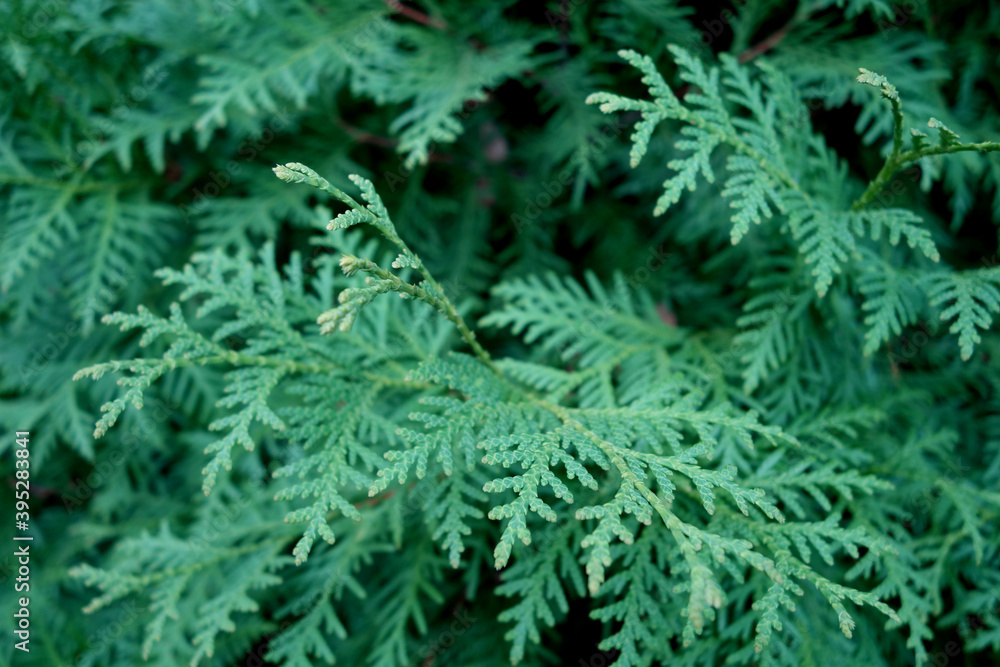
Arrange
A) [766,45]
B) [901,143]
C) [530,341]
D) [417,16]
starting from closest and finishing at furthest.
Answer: [901,143] → [530,341] → [766,45] → [417,16]

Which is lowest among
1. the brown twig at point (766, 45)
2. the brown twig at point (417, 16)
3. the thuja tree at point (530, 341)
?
the thuja tree at point (530, 341)

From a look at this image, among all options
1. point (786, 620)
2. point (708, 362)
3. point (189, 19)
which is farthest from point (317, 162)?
point (786, 620)

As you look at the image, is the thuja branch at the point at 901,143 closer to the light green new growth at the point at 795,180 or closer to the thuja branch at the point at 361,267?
the light green new growth at the point at 795,180

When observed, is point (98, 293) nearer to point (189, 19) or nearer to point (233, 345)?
point (233, 345)

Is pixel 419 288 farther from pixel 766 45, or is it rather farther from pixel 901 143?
pixel 766 45
